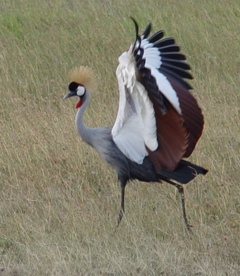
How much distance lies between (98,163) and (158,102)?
4.16ft

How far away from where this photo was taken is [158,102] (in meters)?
4.45

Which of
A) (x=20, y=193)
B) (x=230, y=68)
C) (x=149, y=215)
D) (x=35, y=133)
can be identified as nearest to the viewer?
(x=149, y=215)

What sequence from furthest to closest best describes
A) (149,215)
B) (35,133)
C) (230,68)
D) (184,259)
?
(230,68)
(35,133)
(149,215)
(184,259)

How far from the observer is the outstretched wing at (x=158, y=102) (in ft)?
14.7

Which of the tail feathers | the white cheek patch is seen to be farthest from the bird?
the white cheek patch

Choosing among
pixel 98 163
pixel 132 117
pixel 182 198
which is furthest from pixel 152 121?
pixel 98 163

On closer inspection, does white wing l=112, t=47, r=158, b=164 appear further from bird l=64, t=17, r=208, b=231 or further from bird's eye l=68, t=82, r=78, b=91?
bird's eye l=68, t=82, r=78, b=91

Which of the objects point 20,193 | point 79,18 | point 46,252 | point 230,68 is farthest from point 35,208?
point 79,18

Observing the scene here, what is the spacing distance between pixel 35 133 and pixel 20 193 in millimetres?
755

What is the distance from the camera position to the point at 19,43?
26.4 feet

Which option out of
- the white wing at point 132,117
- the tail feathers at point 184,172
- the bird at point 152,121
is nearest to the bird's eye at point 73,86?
the bird at point 152,121

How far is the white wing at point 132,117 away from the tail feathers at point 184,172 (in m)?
0.17

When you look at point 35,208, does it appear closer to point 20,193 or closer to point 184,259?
point 20,193

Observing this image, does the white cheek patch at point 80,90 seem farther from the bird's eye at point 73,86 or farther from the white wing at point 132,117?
the white wing at point 132,117
